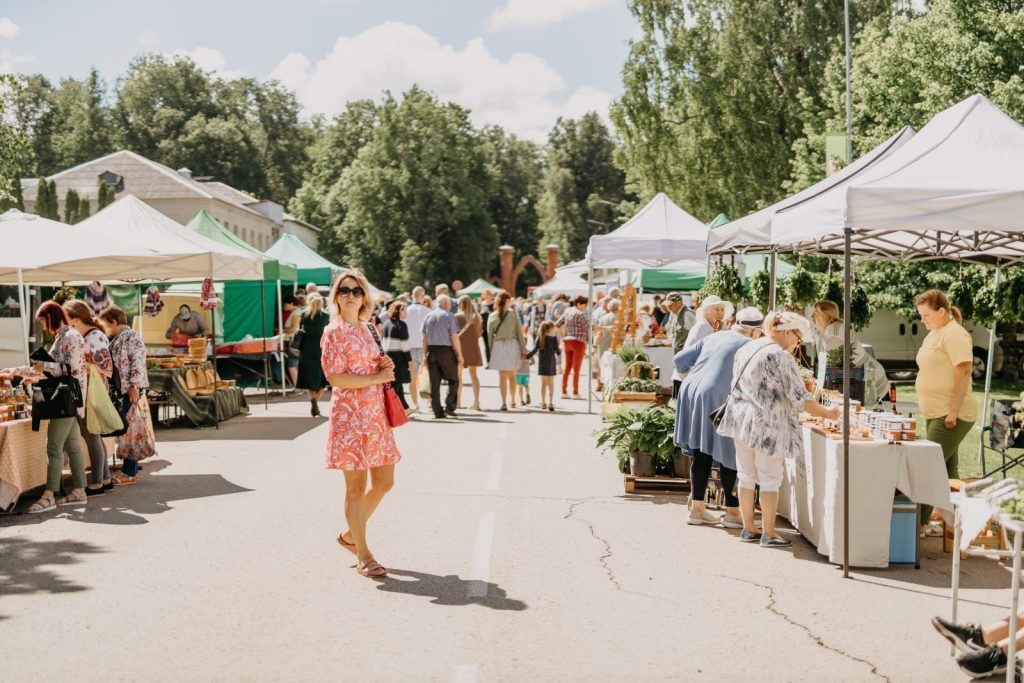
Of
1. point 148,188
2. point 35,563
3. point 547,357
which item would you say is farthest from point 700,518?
point 148,188

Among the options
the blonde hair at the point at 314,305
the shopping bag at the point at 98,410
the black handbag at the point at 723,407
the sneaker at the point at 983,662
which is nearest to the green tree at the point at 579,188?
the blonde hair at the point at 314,305

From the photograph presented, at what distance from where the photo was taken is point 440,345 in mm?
16234

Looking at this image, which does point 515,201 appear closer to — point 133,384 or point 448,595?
point 133,384

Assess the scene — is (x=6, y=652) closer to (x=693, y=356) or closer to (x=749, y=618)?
(x=749, y=618)

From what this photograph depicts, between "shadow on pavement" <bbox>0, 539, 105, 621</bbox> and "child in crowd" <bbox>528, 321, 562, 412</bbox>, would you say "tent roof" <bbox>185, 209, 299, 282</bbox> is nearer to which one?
"child in crowd" <bbox>528, 321, 562, 412</bbox>

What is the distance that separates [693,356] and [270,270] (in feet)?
39.7

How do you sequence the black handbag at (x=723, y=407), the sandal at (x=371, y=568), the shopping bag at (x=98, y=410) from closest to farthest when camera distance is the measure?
the sandal at (x=371, y=568) < the black handbag at (x=723, y=407) < the shopping bag at (x=98, y=410)

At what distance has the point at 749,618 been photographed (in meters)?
6.03

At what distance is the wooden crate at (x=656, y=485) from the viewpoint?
10102mm

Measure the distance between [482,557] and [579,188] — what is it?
250 feet

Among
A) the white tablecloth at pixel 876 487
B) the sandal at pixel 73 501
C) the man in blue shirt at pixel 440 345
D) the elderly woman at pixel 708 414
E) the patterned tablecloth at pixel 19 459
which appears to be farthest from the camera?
the man in blue shirt at pixel 440 345

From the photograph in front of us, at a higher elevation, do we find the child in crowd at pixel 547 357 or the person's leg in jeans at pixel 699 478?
the child in crowd at pixel 547 357

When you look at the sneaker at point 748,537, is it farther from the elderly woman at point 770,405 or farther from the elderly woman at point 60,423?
the elderly woman at point 60,423

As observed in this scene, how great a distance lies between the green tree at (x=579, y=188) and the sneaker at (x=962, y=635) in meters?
74.5
